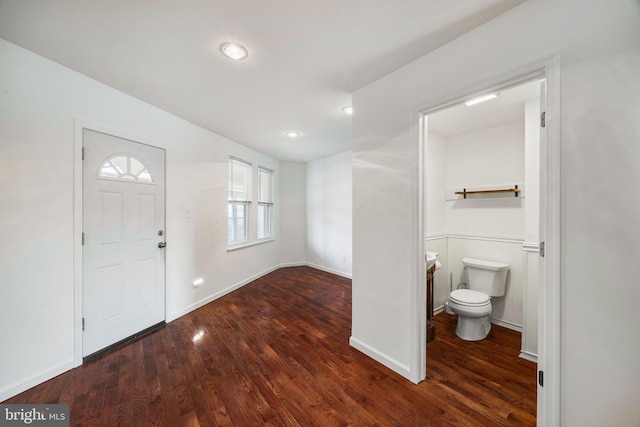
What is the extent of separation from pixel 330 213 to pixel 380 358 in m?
3.26

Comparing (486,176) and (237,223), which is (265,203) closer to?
(237,223)

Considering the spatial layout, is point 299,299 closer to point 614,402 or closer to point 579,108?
point 614,402

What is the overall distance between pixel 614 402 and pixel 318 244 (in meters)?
4.48

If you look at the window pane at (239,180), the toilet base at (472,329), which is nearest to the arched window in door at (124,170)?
the window pane at (239,180)

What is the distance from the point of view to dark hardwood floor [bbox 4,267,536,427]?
150cm

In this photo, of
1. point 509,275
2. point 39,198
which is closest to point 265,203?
point 39,198

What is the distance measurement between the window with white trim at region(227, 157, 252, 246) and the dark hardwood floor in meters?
1.75

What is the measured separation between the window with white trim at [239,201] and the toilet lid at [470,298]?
332 cm

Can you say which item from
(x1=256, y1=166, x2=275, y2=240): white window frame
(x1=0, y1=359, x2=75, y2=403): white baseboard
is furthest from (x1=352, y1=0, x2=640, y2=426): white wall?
(x1=256, y1=166, x2=275, y2=240): white window frame

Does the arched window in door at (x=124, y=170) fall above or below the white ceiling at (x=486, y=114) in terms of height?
below

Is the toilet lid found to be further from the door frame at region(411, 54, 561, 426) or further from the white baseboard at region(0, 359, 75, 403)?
the white baseboard at region(0, 359, 75, 403)

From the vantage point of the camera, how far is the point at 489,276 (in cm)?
266

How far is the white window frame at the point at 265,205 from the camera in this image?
4914 millimetres

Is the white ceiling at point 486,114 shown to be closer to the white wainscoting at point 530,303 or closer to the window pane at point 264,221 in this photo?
the white wainscoting at point 530,303
